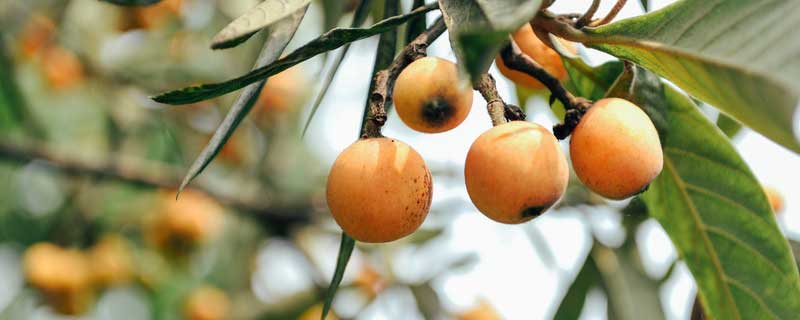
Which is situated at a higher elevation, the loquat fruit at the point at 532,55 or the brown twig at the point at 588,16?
the brown twig at the point at 588,16

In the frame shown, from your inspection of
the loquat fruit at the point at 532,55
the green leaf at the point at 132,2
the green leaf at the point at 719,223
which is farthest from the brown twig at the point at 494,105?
the green leaf at the point at 132,2

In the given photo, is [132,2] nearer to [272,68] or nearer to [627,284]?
[272,68]

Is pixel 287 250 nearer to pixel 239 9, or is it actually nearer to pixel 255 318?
pixel 255 318

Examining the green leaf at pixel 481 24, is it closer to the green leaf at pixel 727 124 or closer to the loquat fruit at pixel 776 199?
the green leaf at pixel 727 124

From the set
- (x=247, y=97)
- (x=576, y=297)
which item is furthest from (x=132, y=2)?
(x=576, y=297)

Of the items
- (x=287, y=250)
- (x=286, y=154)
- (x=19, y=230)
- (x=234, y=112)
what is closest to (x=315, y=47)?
(x=234, y=112)

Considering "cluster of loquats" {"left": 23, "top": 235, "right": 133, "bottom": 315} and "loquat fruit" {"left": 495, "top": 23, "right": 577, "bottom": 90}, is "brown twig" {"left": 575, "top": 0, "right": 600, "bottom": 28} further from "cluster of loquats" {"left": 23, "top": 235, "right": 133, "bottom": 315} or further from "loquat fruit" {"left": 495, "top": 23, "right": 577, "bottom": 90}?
"cluster of loquats" {"left": 23, "top": 235, "right": 133, "bottom": 315}
